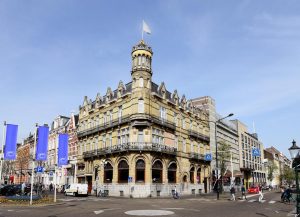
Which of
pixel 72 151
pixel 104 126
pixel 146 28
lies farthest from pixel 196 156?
pixel 72 151

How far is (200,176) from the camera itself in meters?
60.2

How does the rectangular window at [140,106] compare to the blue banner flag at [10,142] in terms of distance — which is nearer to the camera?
the blue banner flag at [10,142]

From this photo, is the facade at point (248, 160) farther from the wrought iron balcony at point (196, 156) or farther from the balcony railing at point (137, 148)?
the balcony railing at point (137, 148)

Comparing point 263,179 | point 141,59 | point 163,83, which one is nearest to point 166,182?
point 163,83

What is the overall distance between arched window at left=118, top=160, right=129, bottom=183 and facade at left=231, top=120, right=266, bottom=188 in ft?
147

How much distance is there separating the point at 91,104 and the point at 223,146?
91.2 feet

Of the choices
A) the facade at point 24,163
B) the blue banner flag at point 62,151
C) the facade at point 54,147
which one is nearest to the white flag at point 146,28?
the blue banner flag at point 62,151

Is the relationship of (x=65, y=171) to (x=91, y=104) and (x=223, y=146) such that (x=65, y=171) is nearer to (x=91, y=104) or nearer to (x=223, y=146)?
(x=91, y=104)

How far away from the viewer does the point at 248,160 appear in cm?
9469

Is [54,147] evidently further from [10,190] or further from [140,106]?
[140,106]

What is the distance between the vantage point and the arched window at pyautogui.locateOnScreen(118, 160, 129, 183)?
46875 mm

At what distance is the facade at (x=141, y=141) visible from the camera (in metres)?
46.0

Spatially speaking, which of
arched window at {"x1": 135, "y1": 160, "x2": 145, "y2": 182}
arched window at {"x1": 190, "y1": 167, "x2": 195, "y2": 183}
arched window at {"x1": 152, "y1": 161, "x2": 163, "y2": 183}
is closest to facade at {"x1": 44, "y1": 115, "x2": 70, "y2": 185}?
arched window at {"x1": 135, "y1": 160, "x2": 145, "y2": 182}

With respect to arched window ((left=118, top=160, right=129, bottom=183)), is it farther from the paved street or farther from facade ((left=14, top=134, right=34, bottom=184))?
facade ((left=14, top=134, right=34, bottom=184))
